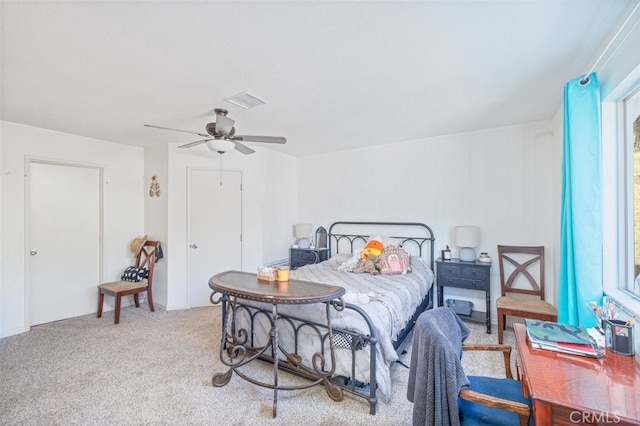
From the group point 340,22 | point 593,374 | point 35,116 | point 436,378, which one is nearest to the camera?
point 593,374

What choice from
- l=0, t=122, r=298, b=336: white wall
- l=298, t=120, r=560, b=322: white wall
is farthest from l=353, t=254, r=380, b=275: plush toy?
l=0, t=122, r=298, b=336: white wall

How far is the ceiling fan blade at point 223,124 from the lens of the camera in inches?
108

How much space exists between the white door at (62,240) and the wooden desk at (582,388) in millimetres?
5122

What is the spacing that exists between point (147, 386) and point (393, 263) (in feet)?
8.74

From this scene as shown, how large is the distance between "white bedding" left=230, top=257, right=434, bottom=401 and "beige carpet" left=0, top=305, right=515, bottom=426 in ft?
0.83

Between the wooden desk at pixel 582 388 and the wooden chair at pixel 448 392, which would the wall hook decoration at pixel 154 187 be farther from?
the wooden desk at pixel 582 388

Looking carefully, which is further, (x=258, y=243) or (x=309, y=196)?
(x=309, y=196)

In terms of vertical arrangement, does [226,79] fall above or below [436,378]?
above

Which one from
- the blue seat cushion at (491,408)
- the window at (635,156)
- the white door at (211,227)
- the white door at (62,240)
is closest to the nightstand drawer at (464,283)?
the window at (635,156)

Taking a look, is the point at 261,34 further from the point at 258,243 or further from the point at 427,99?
the point at 258,243

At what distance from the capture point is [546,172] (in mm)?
3381

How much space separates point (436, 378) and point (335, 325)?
980 mm

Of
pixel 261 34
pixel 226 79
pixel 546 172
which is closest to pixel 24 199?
pixel 226 79

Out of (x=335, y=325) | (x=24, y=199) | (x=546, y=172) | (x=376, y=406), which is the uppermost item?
(x=546, y=172)
